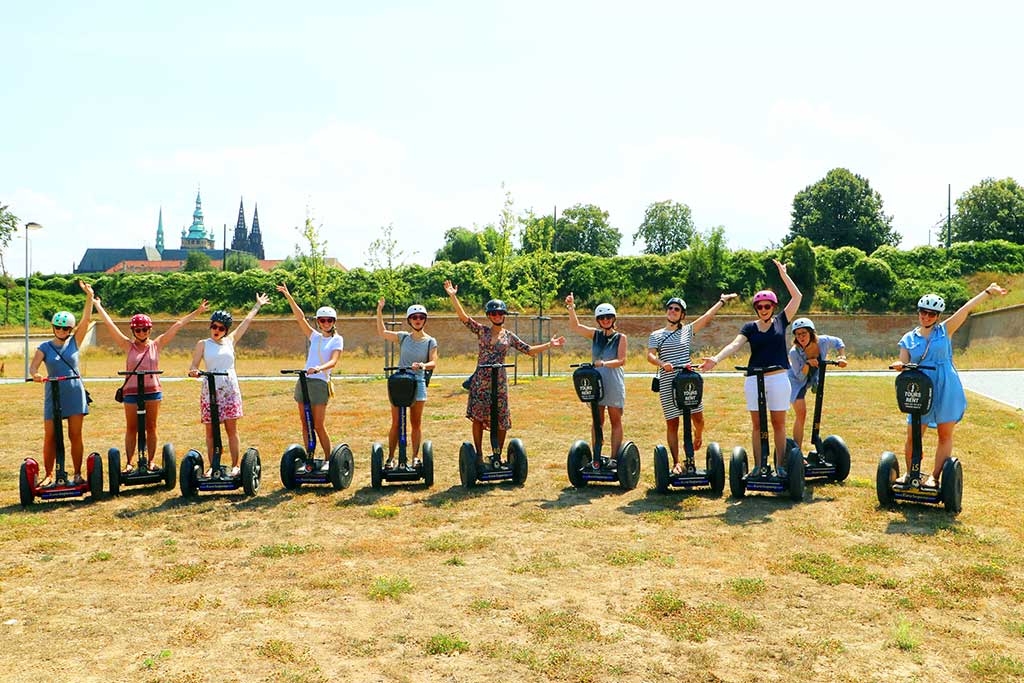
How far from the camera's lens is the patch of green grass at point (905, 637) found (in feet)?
16.1

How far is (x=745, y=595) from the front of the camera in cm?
584

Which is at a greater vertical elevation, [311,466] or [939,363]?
[939,363]

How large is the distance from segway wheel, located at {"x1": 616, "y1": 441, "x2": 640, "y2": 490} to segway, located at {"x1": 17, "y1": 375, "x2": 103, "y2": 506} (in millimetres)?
5702

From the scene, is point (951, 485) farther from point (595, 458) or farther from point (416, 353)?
point (416, 353)

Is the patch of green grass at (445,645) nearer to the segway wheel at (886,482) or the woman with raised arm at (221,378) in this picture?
the woman with raised arm at (221,378)

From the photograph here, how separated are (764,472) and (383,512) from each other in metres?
4.00

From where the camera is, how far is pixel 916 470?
8.25m

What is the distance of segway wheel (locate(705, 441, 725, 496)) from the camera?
888 cm

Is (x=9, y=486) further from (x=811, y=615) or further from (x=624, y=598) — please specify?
(x=811, y=615)

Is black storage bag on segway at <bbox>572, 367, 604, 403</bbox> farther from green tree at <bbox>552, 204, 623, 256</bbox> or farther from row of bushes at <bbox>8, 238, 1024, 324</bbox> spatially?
green tree at <bbox>552, 204, 623, 256</bbox>

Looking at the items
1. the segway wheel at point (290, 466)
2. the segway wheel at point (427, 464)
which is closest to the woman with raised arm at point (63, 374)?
the segway wheel at point (290, 466)

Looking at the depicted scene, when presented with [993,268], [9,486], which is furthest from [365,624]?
[993,268]

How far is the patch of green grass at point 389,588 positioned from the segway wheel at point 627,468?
11.9 ft

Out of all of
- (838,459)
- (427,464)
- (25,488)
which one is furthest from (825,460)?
(25,488)
